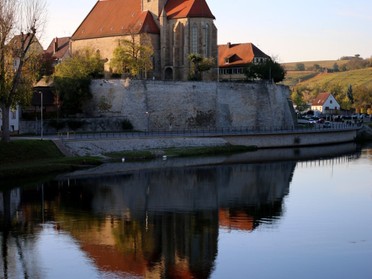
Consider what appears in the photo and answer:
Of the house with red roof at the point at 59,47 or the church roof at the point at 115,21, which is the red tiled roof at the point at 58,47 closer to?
the house with red roof at the point at 59,47

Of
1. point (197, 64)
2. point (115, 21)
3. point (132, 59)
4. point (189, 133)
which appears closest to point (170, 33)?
point (197, 64)

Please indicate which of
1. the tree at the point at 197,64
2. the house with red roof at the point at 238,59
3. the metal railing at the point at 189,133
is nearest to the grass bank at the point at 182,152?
the metal railing at the point at 189,133

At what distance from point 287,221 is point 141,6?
182 ft

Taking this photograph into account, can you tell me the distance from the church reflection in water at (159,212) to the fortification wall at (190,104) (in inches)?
762

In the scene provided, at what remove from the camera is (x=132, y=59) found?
7138cm

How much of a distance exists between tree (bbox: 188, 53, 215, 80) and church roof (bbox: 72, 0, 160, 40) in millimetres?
6909

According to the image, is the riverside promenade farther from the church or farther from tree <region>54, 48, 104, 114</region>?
the church

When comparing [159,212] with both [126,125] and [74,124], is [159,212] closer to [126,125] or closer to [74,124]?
[74,124]

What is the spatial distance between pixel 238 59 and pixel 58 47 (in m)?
30.0

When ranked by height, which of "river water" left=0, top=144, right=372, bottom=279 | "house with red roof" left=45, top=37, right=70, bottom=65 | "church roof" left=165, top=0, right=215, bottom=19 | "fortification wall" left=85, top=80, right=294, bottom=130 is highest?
"church roof" left=165, top=0, right=215, bottom=19

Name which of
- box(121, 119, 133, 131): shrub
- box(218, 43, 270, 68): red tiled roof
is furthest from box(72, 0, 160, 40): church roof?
box(121, 119, 133, 131): shrub

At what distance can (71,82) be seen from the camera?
6575 cm

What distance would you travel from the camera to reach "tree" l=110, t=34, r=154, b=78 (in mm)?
71000

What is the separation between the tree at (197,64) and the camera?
73.2 meters
